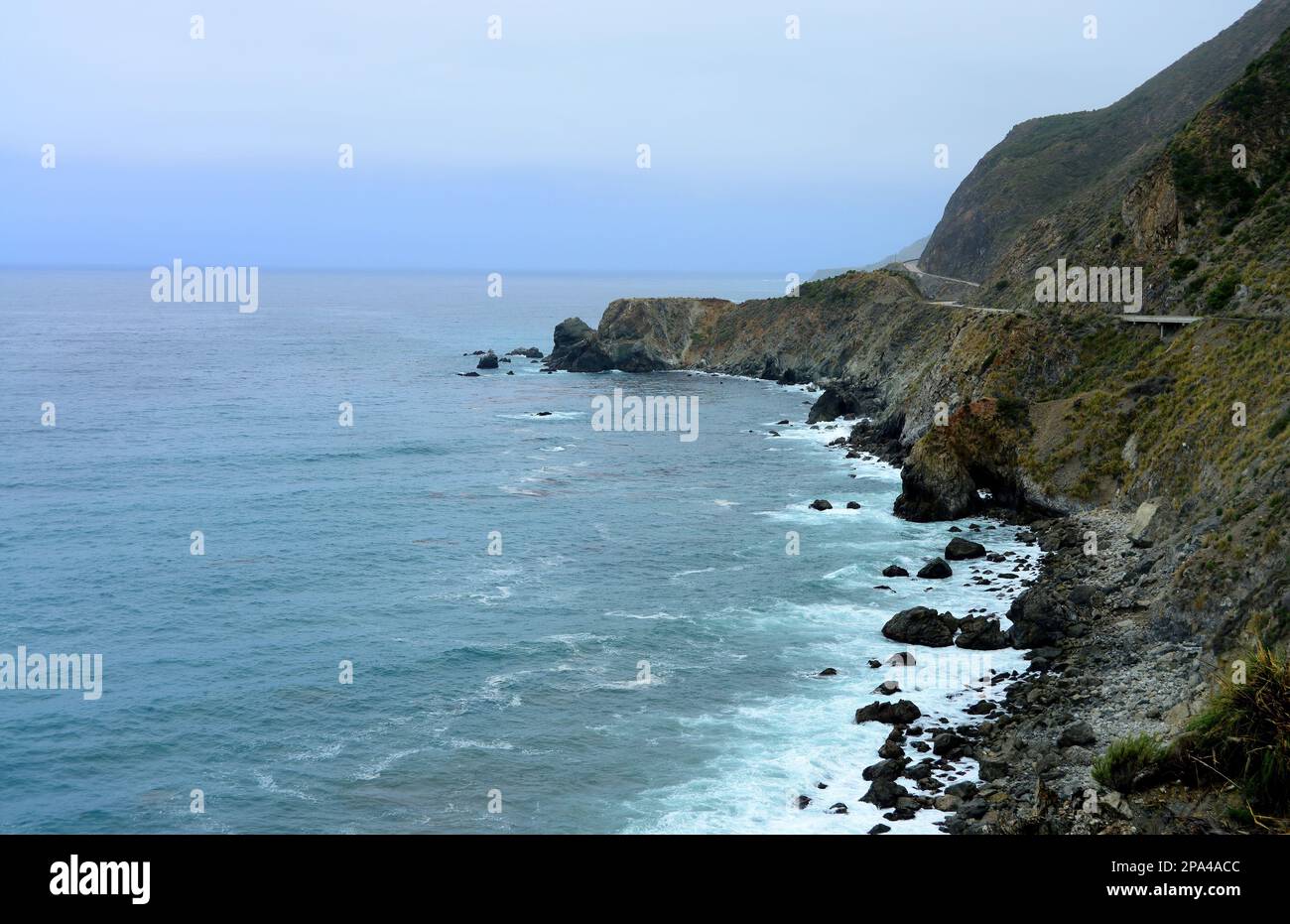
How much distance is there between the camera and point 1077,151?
157 meters

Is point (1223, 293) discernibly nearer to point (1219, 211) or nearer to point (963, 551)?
point (1219, 211)

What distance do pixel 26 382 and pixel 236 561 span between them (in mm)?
83023

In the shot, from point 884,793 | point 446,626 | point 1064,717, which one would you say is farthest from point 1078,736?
point 446,626

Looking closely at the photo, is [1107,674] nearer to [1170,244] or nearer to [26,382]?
[1170,244]

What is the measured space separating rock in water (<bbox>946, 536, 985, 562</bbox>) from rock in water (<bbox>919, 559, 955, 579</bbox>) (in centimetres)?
254

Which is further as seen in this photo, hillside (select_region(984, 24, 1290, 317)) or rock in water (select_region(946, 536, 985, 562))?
hillside (select_region(984, 24, 1290, 317))

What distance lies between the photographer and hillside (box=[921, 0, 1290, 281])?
140 m

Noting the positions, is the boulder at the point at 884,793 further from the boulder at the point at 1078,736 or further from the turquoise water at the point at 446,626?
the boulder at the point at 1078,736

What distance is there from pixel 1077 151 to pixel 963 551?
12707cm

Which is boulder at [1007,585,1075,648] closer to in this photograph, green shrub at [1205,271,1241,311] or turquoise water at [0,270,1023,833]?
turquoise water at [0,270,1023,833]

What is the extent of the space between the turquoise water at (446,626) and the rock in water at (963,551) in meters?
2.26

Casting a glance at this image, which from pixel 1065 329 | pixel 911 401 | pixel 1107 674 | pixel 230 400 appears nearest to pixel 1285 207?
pixel 1065 329

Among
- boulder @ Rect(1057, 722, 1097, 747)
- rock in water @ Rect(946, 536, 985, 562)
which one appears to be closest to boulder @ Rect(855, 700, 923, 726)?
boulder @ Rect(1057, 722, 1097, 747)

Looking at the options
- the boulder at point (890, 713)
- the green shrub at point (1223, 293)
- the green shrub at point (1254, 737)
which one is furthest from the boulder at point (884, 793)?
the green shrub at point (1223, 293)
